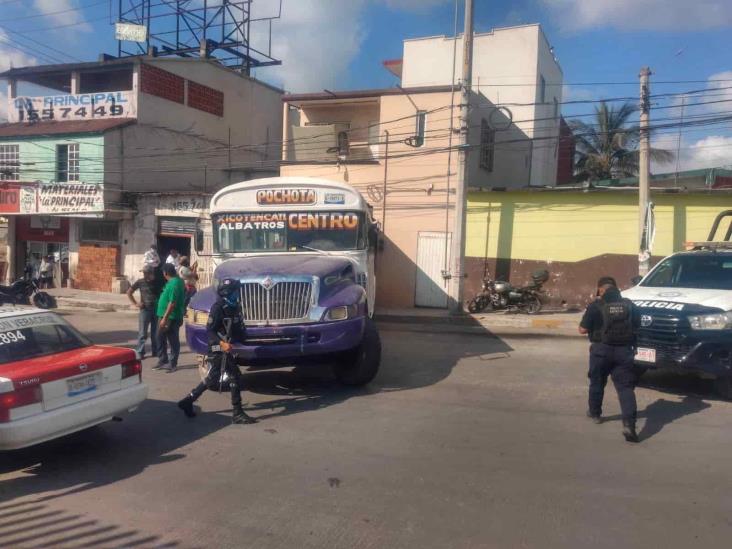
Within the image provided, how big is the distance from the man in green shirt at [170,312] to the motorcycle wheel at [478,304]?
29.2 ft

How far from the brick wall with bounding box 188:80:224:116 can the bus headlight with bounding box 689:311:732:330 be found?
22181 mm

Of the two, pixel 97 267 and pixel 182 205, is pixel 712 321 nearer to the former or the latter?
pixel 182 205

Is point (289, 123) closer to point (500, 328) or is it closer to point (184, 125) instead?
point (184, 125)

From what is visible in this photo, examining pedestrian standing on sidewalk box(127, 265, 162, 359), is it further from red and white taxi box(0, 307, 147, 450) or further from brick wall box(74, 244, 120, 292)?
brick wall box(74, 244, 120, 292)

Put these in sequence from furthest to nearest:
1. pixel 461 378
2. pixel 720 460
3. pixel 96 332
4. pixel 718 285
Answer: pixel 96 332, pixel 461 378, pixel 718 285, pixel 720 460

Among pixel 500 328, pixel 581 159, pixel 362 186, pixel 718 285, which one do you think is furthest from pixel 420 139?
pixel 581 159

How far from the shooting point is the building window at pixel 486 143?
20252 millimetres

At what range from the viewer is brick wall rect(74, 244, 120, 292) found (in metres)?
22.5

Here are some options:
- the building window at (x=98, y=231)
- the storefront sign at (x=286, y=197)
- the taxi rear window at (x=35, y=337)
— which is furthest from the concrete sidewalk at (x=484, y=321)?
the taxi rear window at (x=35, y=337)

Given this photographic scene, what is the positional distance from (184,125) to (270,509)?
22.7m

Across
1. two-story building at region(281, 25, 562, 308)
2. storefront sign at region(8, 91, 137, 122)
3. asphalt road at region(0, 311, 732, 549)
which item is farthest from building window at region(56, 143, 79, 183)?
asphalt road at region(0, 311, 732, 549)

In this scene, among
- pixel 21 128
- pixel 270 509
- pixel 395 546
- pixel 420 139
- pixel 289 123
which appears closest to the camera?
pixel 395 546

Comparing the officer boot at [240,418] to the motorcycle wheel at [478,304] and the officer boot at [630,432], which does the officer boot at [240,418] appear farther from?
the motorcycle wheel at [478,304]

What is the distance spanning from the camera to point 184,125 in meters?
25.0
